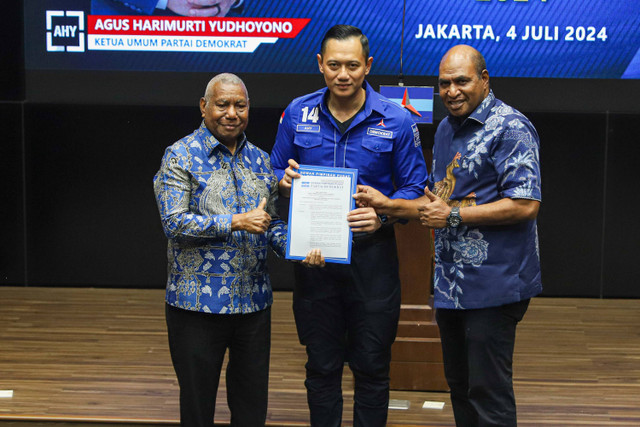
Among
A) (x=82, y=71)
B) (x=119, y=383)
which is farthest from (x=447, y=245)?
(x=82, y=71)

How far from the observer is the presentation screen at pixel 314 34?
5.04 meters

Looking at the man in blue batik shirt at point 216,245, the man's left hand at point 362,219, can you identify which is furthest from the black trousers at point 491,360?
the man in blue batik shirt at point 216,245

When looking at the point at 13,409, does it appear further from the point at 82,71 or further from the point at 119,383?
the point at 82,71

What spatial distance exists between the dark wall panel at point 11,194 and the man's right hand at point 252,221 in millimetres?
3522

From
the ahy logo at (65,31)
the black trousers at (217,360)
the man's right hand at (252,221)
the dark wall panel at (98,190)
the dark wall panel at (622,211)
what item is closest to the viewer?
the man's right hand at (252,221)

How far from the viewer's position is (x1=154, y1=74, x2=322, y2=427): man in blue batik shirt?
8.38 feet

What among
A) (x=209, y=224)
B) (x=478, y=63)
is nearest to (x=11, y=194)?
(x=209, y=224)

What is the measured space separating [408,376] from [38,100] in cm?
328

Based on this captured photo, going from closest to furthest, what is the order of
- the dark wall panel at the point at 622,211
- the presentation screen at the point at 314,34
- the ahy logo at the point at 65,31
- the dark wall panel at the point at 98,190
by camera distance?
1. the presentation screen at the point at 314,34
2. the ahy logo at the point at 65,31
3. the dark wall panel at the point at 622,211
4. the dark wall panel at the point at 98,190

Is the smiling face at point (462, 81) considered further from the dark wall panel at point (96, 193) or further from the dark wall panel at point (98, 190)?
the dark wall panel at point (96, 193)

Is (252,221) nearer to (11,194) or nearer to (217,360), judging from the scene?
(217,360)

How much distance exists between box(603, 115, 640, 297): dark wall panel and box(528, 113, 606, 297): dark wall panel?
64mm

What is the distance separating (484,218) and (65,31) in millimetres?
3715

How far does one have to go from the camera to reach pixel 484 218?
2.54 meters
